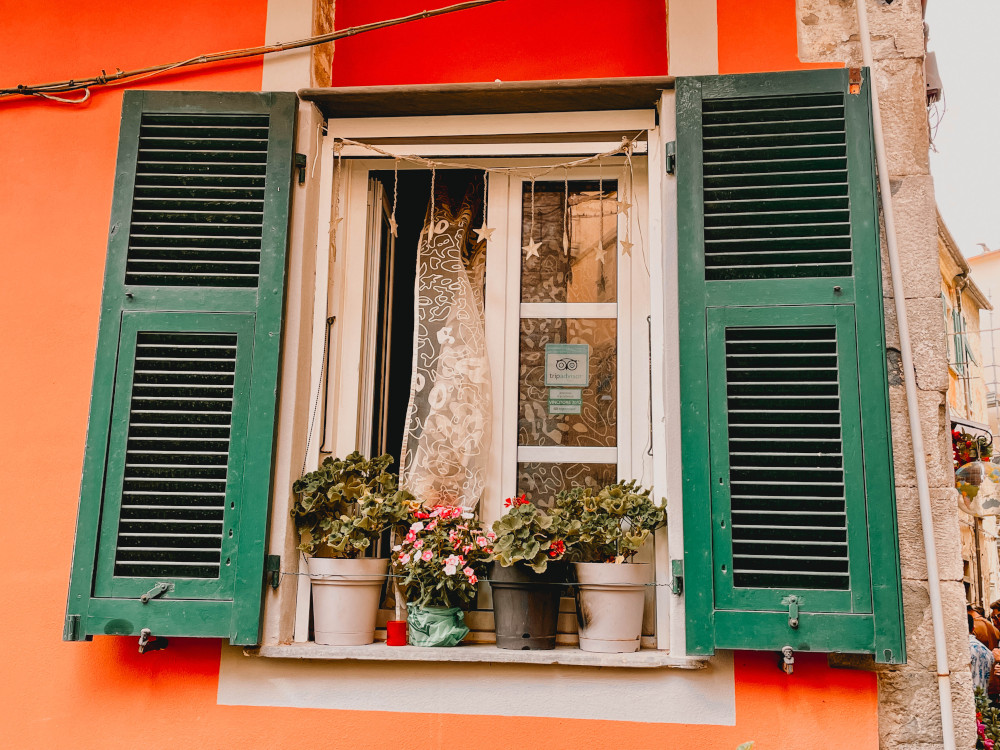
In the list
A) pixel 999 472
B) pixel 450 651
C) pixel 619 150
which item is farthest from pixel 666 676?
pixel 999 472

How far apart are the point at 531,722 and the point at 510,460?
95cm

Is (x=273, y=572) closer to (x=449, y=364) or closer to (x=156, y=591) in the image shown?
(x=156, y=591)

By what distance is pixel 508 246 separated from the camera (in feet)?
11.6

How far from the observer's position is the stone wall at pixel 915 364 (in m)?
2.77

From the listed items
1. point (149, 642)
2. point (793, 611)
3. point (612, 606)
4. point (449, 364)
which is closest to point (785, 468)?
point (793, 611)

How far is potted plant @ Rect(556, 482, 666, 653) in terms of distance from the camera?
2904 mm

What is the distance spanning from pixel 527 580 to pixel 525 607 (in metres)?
0.09

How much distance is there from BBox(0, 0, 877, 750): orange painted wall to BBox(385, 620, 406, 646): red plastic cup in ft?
0.78

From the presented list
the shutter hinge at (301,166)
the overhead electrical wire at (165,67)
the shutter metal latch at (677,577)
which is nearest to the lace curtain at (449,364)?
the shutter hinge at (301,166)

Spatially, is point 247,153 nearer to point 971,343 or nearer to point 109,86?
point 109,86

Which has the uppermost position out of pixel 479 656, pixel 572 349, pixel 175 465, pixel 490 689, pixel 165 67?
pixel 165 67

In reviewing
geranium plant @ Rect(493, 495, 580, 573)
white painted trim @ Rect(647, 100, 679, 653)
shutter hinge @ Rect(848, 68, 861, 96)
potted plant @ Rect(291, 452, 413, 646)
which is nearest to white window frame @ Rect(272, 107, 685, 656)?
white painted trim @ Rect(647, 100, 679, 653)

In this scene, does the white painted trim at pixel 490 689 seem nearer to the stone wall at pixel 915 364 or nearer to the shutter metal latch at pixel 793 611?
the shutter metal latch at pixel 793 611

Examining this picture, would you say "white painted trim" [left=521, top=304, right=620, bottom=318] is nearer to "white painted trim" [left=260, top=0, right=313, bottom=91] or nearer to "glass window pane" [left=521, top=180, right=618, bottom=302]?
"glass window pane" [left=521, top=180, right=618, bottom=302]
